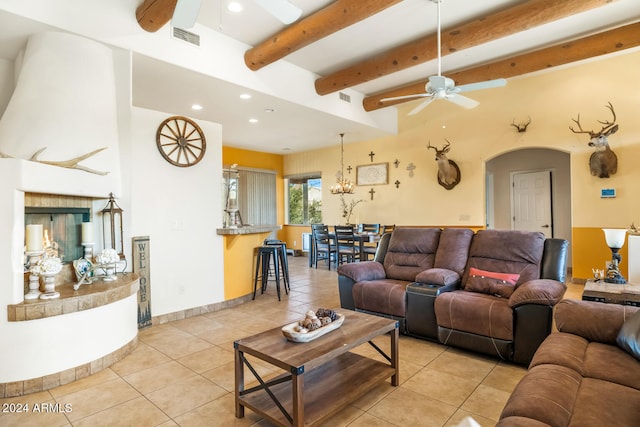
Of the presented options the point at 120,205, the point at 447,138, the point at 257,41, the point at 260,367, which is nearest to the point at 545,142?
the point at 447,138

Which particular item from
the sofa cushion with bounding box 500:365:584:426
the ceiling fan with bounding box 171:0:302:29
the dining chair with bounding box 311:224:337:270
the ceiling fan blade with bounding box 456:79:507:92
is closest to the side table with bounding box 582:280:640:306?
the sofa cushion with bounding box 500:365:584:426

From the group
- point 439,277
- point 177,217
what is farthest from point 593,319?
point 177,217

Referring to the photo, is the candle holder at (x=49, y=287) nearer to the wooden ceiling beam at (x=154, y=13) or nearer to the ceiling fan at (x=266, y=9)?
the ceiling fan at (x=266, y=9)

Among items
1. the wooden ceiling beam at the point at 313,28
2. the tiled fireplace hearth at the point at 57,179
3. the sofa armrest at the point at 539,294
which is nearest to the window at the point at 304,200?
the wooden ceiling beam at the point at 313,28

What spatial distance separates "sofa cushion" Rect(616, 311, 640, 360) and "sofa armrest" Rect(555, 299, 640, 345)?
0.27ft

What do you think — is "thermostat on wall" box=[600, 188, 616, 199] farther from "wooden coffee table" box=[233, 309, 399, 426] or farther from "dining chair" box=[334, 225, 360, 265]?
"wooden coffee table" box=[233, 309, 399, 426]

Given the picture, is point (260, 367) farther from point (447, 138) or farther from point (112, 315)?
point (447, 138)

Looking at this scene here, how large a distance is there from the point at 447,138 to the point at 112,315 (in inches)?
242

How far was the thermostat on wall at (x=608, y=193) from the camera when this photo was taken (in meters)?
5.10

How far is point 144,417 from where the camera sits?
6.95ft

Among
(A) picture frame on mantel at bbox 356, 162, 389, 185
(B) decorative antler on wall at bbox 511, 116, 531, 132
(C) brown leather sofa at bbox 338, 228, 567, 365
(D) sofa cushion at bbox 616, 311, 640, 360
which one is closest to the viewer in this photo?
(D) sofa cushion at bbox 616, 311, 640, 360

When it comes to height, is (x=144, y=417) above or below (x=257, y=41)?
below

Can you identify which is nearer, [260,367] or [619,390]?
[619,390]

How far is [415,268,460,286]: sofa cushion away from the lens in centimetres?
321
